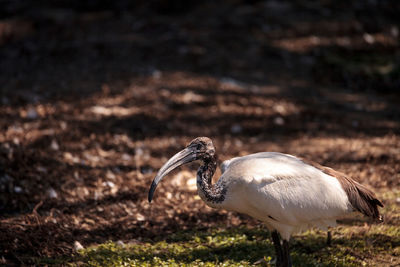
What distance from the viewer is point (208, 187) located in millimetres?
4203

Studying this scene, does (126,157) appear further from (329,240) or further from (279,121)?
(329,240)

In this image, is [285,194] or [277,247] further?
[277,247]

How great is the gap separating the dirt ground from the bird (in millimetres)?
1273

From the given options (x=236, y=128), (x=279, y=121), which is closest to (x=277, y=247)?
(x=236, y=128)

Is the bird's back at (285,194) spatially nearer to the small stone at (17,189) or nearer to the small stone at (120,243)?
the small stone at (120,243)

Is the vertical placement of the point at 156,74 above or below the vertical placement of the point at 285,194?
below

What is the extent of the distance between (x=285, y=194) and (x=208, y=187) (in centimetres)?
63

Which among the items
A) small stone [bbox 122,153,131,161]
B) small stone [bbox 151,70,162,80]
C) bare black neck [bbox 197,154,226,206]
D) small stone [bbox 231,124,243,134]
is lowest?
small stone [bbox 122,153,131,161]

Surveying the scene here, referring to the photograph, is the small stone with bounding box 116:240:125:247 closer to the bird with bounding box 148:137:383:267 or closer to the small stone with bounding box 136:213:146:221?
the small stone with bounding box 136:213:146:221

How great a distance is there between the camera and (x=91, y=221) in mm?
5348

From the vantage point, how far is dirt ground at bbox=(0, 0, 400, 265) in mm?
5586

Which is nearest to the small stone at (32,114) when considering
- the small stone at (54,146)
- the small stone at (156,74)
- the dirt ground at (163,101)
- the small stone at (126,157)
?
the dirt ground at (163,101)

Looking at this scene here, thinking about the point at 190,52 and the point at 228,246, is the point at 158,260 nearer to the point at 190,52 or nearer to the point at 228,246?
the point at 228,246

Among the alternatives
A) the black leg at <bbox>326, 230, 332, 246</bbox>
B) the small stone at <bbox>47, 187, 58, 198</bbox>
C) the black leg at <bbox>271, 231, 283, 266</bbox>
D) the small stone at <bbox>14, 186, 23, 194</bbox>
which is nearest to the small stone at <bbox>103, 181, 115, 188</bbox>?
the small stone at <bbox>47, 187, 58, 198</bbox>
